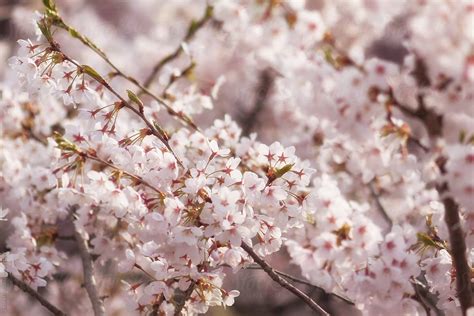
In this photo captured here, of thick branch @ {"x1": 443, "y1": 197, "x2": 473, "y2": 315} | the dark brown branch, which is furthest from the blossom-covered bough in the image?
the dark brown branch

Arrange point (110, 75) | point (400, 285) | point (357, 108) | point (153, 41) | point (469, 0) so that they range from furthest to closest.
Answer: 1. point (153, 41)
2. point (110, 75)
3. point (400, 285)
4. point (357, 108)
5. point (469, 0)

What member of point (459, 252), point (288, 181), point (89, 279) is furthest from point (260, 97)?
point (459, 252)

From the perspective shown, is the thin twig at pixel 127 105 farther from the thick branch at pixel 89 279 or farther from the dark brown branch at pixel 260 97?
the dark brown branch at pixel 260 97

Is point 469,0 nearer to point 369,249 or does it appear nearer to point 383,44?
point 369,249

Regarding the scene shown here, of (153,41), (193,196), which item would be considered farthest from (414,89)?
(153,41)

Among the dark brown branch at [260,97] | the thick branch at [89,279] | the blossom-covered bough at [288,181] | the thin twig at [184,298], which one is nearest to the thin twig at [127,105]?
the blossom-covered bough at [288,181]

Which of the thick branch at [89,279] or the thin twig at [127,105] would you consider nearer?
the thin twig at [127,105]

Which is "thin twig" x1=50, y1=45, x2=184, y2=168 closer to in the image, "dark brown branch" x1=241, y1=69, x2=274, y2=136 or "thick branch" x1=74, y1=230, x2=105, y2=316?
"thick branch" x1=74, y1=230, x2=105, y2=316
